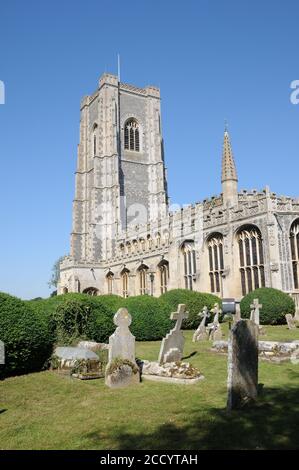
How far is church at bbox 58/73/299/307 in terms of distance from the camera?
1051 inches

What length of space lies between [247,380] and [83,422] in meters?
2.98

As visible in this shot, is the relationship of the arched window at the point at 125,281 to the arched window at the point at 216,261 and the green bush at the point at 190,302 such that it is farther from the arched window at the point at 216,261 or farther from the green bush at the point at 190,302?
the green bush at the point at 190,302

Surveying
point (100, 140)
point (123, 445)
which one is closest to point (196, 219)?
point (123, 445)

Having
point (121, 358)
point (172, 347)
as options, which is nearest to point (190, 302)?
point (172, 347)

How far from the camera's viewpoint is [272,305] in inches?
867

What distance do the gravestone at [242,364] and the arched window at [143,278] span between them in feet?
110

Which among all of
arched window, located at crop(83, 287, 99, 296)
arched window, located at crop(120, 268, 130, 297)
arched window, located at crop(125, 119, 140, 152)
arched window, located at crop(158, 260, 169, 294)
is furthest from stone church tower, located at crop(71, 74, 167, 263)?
arched window, located at crop(158, 260, 169, 294)

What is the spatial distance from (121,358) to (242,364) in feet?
10.2

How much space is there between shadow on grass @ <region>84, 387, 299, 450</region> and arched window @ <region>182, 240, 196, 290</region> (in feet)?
85.5

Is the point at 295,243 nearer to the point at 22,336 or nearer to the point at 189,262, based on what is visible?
the point at 189,262

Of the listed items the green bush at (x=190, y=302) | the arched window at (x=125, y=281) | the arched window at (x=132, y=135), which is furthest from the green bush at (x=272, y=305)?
the arched window at (x=132, y=135)

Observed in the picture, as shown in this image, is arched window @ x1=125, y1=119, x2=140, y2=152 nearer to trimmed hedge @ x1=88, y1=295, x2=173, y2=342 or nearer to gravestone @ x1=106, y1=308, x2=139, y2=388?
trimmed hedge @ x1=88, y1=295, x2=173, y2=342

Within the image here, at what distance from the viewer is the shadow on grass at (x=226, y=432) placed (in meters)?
5.24
